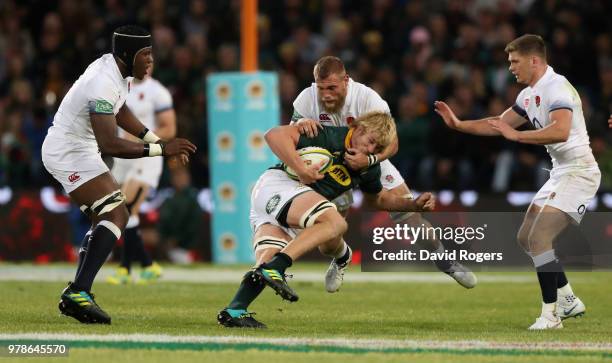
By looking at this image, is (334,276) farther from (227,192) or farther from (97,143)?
(227,192)

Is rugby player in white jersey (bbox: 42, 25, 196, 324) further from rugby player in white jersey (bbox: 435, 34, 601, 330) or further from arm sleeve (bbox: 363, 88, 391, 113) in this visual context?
rugby player in white jersey (bbox: 435, 34, 601, 330)

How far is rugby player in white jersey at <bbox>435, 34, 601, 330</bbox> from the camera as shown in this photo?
9.80 metres

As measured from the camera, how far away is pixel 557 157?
404 inches

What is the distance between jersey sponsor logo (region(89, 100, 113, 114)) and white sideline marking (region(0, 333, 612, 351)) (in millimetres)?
1719

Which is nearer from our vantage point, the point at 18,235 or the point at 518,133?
the point at 518,133

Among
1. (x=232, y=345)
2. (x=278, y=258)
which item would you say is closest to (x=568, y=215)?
(x=278, y=258)

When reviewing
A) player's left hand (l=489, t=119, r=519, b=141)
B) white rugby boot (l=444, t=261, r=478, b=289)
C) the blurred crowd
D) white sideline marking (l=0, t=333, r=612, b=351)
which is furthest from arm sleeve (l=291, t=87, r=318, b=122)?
the blurred crowd

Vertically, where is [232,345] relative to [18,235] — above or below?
above

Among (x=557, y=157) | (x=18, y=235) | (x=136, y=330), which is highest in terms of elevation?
(x=557, y=157)

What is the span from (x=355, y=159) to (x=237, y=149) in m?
8.16

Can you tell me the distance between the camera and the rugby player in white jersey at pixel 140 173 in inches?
543

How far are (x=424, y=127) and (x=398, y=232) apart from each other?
740 cm

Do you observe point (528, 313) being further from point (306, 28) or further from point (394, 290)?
point (306, 28)

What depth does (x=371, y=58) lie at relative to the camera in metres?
19.5
